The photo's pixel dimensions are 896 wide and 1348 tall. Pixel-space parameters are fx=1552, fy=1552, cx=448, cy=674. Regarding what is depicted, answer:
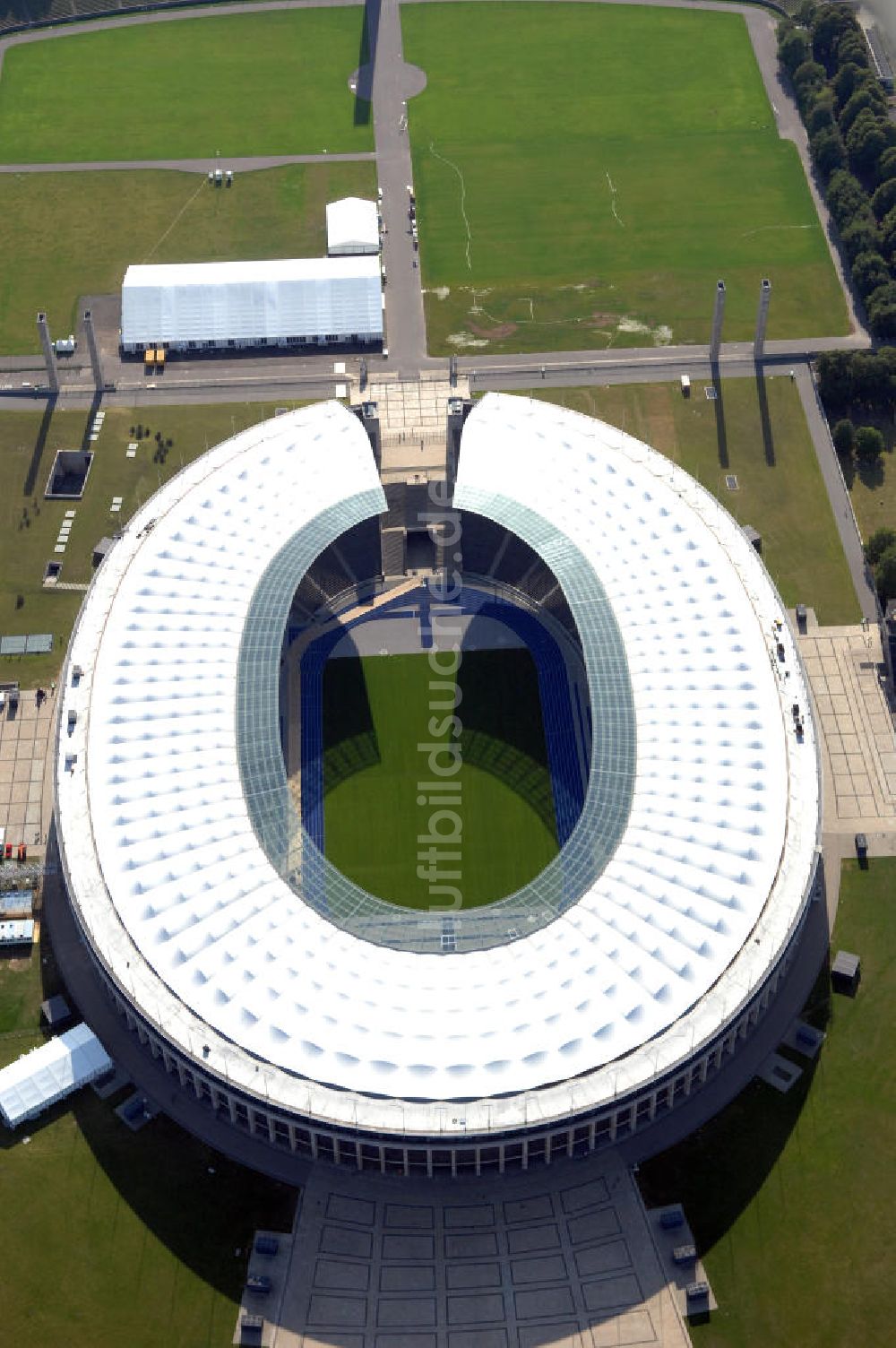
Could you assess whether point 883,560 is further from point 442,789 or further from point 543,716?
point 442,789

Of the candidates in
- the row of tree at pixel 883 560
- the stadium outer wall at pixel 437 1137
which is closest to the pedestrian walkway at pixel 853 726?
the row of tree at pixel 883 560

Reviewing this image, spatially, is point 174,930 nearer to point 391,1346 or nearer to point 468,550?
point 391,1346

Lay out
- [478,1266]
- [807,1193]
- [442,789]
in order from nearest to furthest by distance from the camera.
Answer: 1. [478,1266]
2. [807,1193]
3. [442,789]

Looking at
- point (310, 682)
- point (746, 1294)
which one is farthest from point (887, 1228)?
point (310, 682)

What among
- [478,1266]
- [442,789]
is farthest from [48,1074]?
[442,789]

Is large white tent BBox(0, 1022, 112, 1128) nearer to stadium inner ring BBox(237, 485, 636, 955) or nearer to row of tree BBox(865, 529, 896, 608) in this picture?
stadium inner ring BBox(237, 485, 636, 955)

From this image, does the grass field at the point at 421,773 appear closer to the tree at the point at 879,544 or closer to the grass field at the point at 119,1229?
the grass field at the point at 119,1229
